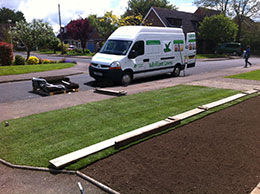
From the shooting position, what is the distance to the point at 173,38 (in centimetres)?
1492

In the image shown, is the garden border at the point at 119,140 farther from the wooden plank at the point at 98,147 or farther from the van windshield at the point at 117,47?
the van windshield at the point at 117,47

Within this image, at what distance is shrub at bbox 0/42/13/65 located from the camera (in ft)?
69.3

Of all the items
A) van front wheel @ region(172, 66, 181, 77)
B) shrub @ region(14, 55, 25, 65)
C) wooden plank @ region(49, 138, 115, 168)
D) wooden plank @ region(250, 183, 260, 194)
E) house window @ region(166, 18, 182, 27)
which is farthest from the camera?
house window @ region(166, 18, 182, 27)

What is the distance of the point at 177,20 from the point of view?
146ft

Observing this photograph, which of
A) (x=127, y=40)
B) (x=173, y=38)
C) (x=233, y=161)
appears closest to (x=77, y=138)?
(x=233, y=161)

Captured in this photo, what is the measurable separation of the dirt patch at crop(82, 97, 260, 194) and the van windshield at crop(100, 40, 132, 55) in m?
7.66

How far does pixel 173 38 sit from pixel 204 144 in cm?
1107

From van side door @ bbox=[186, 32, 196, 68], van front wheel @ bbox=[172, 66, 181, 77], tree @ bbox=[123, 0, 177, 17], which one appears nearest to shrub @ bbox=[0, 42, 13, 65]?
van front wheel @ bbox=[172, 66, 181, 77]

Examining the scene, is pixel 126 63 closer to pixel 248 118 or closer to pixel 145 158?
pixel 248 118

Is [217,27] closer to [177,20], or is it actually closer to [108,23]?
[177,20]

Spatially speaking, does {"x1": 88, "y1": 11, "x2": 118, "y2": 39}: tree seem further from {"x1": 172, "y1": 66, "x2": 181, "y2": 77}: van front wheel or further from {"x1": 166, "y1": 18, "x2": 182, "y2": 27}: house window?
{"x1": 172, "y1": 66, "x2": 181, "y2": 77}: van front wheel

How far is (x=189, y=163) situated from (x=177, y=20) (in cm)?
4370

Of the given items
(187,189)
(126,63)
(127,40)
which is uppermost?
(127,40)

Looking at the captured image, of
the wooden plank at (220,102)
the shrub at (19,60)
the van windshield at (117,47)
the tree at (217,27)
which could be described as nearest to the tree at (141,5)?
the tree at (217,27)
